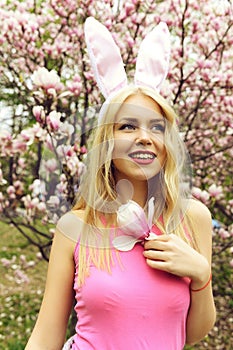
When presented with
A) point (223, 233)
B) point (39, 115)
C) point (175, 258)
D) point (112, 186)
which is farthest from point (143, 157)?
point (223, 233)

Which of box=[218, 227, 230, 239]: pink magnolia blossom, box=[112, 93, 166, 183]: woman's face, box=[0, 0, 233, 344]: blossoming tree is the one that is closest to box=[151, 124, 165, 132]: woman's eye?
box=[112, 93, 166, 183]: woman's face

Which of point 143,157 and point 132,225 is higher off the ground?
point 143,157

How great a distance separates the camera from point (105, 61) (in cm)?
160

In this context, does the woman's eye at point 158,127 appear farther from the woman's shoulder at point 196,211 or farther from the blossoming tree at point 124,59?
the blossoming tree at point 124,59

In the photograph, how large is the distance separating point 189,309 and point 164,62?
0.72 m

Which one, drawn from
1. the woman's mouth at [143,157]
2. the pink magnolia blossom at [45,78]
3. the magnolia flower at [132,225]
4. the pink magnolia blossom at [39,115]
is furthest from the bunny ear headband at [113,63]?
the pink magnolia blossom at [39,115]

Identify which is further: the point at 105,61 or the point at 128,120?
the point at 105,61

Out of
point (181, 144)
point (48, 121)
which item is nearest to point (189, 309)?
point (181, 144)

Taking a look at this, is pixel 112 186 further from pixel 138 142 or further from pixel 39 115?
pixel 39 115

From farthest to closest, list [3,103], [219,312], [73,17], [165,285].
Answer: [3,103], [219,312], [73,17], [165,285]

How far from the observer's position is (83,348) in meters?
1.47

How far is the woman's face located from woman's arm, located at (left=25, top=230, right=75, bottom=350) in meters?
0.25

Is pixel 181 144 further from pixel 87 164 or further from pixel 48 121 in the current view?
pixel 48 121

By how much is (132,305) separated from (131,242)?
0.16 meters
